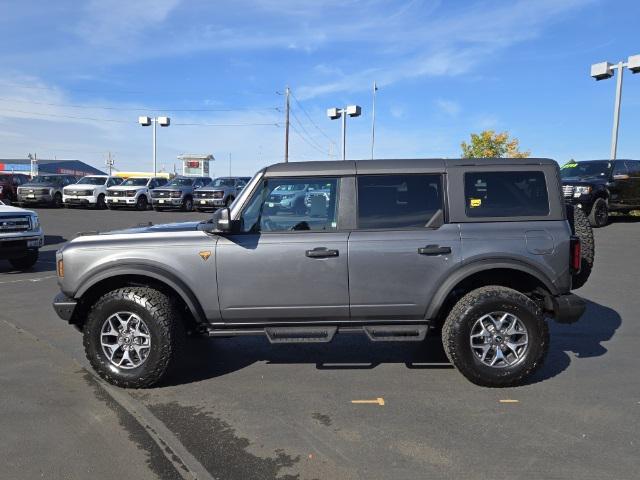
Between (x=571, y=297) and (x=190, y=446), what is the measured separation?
3.24 meters

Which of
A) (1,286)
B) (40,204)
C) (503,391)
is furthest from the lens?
(40,204)

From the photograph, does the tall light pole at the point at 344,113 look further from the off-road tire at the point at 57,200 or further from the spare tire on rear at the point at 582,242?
the spare tire on rear at the point at 582,242

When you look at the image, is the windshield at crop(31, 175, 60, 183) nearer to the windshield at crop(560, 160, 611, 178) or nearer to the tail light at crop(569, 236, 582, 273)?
the windshield at crop(560, 160, 611, 178)

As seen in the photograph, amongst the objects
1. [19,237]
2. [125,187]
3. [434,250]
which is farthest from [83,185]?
[434,250]

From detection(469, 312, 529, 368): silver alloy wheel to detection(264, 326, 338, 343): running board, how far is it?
1201 mm

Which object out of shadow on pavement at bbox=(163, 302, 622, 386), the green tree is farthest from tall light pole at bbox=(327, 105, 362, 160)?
shadow on pavement at bbox=(163, 302, 622, 386)

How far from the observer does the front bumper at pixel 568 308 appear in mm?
4473

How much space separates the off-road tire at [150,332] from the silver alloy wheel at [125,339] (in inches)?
1.6

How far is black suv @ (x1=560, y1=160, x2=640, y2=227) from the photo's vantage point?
1552 centimetres

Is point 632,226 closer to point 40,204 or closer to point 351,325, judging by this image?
point 351,325

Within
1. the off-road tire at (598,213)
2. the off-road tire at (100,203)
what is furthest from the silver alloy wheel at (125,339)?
the off-road tire at (100,203)

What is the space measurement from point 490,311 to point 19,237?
29.3 ft

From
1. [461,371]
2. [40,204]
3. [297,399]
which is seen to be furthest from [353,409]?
[40,204]

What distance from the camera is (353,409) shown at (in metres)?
4.16
